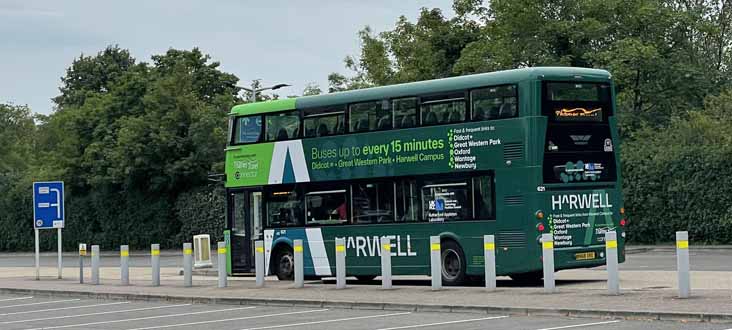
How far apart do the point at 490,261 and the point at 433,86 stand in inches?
166

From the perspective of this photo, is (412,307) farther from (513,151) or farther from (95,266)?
(95,266)

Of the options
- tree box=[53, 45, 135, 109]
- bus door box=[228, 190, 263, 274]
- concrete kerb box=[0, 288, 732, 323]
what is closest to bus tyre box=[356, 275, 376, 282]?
bus door box=[228, 190, 263, 274]

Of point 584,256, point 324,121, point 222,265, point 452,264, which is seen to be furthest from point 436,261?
point 222,265

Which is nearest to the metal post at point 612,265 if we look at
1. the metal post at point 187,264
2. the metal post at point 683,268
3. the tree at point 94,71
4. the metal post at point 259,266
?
the metal post at point 683,268

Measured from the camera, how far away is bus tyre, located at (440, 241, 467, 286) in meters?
22.6

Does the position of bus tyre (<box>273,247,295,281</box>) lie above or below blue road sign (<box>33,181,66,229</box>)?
below

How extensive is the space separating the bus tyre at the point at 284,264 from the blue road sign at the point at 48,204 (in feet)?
23.7

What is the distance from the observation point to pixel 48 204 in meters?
31.3

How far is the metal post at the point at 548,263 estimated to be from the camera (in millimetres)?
19297

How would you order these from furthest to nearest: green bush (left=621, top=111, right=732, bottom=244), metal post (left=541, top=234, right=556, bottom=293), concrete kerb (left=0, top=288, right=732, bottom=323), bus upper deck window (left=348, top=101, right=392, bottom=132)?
green bush (left=621, top=111, right=732, bottom=244)
bus upper deck window (left=348, top=101, right=392, bottom=132)
metal post (left=541, top=234, right=556, bottom=293)
concrete kerb (left=0, top=288, right=732, bottom=323)

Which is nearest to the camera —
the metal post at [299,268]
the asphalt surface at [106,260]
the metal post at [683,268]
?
the metal post at [683,268]

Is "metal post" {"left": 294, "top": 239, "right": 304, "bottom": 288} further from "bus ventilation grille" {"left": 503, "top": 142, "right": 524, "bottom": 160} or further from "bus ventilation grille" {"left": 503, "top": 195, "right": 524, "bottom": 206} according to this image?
"bus ventilation grille" {"left": 503, "top": 142, "right": 524, "bottom": 160}

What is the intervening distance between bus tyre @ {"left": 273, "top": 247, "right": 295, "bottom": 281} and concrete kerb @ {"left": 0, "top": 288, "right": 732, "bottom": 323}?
3859 mm

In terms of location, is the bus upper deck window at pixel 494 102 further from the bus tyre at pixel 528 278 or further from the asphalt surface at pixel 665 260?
the asphalt surface at pixel 665 260
